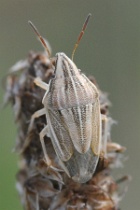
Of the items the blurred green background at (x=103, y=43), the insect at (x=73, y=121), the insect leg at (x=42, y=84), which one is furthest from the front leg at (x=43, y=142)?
the blurred green background at (x=103, y=43)

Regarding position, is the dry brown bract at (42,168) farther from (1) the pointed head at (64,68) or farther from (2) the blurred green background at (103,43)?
(2) the blurred green background at (103,43)

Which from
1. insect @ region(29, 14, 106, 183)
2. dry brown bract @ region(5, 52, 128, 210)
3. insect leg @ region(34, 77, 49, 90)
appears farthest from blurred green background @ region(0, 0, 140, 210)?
insect @ region(29, 14, 106, 183)

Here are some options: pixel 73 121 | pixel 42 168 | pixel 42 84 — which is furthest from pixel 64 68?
pixel 42 168

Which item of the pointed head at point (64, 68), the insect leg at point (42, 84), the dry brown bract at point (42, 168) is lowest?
the dry brown bract at point (42, 168)

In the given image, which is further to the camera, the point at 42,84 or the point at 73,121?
the point at 42,84

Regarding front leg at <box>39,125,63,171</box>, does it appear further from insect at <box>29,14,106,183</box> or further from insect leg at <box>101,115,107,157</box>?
insect leg at <box>101,115,107,157</box>

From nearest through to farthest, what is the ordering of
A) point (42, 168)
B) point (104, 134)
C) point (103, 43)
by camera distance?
point (42, 168) < point (104, 134) < point (103, 43)

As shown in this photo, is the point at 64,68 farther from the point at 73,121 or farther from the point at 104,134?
the point at 104,134

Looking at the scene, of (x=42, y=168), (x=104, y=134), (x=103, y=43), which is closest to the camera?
(x=42, y=168)
